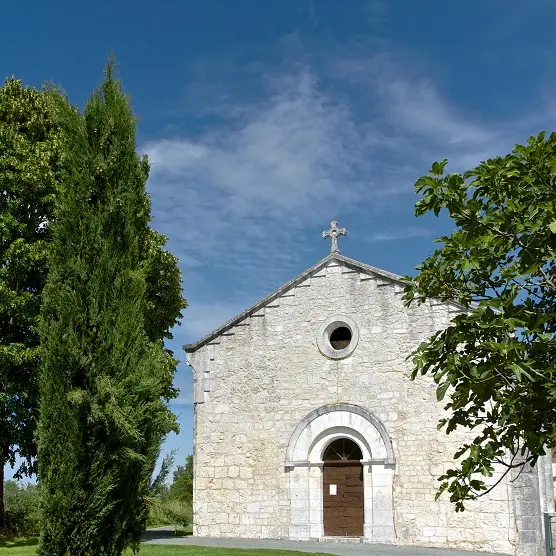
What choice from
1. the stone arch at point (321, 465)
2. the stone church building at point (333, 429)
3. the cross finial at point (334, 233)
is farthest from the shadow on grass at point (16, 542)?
the cross finial at point (334, 233)

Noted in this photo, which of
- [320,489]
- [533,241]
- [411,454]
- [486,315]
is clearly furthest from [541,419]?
[320,489]

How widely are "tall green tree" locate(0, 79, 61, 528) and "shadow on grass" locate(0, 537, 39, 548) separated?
0.83m

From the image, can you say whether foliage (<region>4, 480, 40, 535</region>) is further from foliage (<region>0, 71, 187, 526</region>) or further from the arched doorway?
the arched doorway

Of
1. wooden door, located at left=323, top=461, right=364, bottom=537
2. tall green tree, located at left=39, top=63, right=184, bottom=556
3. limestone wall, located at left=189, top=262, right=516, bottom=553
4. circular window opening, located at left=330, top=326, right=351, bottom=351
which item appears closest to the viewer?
tall green tree, located at left=39, top=63, right=184, bottom=556

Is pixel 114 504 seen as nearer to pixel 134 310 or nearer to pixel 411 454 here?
pixel 134 310

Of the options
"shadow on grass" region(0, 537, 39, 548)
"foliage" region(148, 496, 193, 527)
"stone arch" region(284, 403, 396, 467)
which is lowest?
"shadow on grass" region(0, 537, 39, 548)

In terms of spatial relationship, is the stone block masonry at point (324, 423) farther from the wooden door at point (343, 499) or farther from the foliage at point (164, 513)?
the foliage at point (164, 513)

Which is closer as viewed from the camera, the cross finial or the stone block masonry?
the stone block masonry

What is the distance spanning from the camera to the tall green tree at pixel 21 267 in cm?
1750

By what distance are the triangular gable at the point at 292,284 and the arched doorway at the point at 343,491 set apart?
3877 mm

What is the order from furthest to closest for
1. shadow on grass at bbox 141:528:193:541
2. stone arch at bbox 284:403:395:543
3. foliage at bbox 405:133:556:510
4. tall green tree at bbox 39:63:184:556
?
shadow on grass at bbox 141:528:193:541 < stone arch at bbox 284:403:395:543 < tall green tree at bbox 39:63:184:556 < foliage at bbox 405:133:556:510

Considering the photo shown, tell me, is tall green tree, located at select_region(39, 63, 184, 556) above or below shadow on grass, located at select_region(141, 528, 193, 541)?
above

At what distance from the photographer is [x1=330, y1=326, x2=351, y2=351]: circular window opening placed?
16.7m

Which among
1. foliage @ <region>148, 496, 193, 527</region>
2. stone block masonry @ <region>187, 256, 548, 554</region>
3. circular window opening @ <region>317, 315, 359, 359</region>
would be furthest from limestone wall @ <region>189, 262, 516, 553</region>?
foliage @ <region>148, 496, 193, 527</region>
